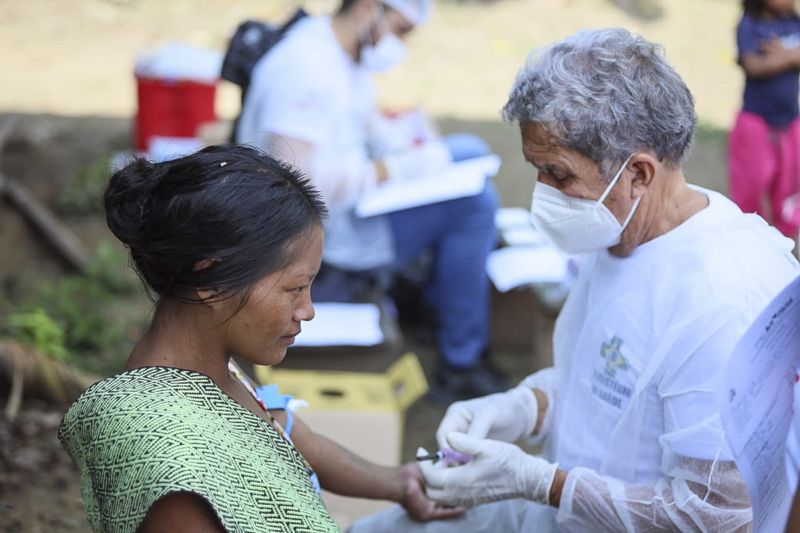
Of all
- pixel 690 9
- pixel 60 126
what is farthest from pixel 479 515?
pixel 690 9

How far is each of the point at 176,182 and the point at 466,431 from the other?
3.21 ft

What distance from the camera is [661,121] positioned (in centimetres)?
188

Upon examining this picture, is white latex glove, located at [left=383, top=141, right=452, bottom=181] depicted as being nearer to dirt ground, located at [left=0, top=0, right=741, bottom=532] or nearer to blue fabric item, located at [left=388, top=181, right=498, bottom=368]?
blue fabric item, located at [left=388, top=181, right=498, bottom=368]

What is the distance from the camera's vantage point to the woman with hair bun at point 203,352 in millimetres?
1407

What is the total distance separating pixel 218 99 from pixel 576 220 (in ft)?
22.6

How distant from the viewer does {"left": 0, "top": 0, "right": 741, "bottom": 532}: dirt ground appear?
3.71 meters

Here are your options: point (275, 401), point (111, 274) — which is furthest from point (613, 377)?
point (111, 274)

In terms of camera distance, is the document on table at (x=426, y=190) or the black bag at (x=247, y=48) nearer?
the black bag at (x=247, y=48)

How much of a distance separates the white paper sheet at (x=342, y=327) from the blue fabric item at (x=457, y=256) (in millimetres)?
579

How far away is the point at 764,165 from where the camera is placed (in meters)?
4.77

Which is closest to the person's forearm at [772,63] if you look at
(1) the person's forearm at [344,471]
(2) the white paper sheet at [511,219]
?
(2) the white paper sheet at [511,219]

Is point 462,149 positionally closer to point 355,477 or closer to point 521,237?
point 521,237

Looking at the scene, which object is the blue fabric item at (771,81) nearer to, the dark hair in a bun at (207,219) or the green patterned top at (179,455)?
the dark hair in a bun at (207,219)

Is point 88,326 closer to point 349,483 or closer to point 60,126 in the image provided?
point 349,483
